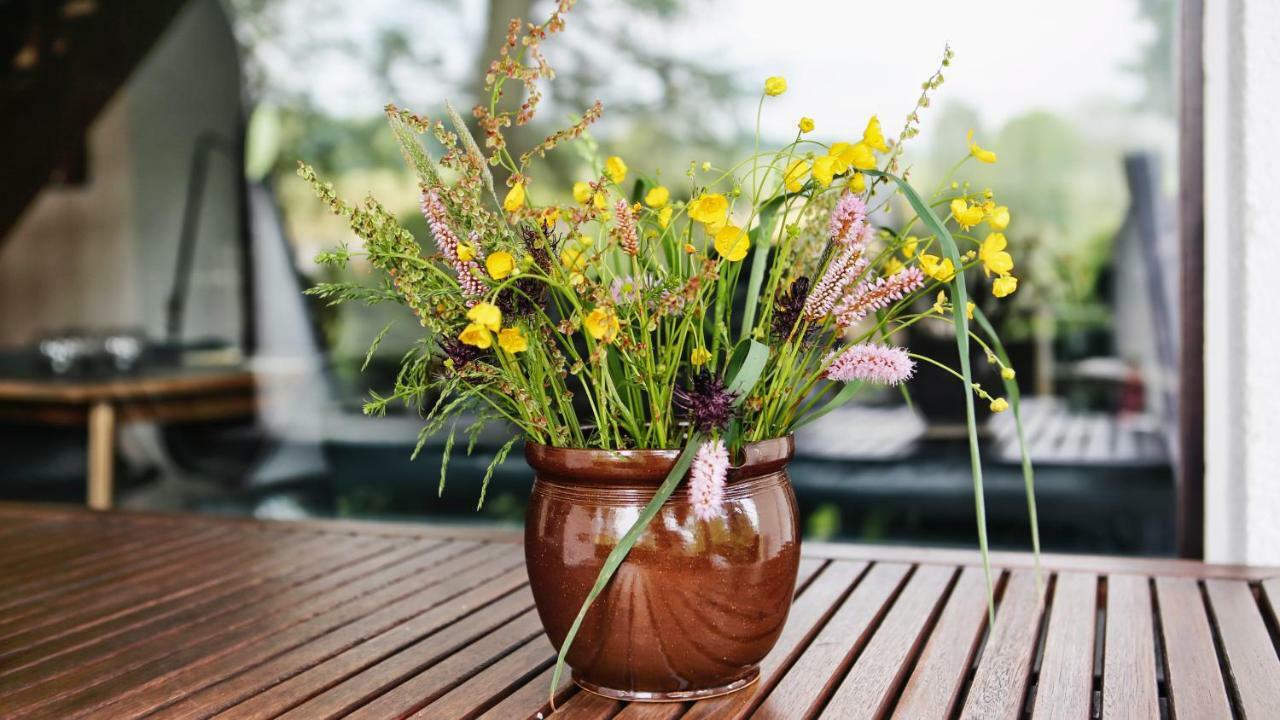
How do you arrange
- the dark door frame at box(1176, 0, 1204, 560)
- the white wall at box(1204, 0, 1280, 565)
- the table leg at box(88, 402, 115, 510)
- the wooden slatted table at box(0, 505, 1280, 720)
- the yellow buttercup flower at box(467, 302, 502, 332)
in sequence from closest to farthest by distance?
the yellow buttercup flower at box(467, 302, 502, 332) → the wooden slatted table at box(0, 505, 1280, 720) → the white wall at box(1204, 0, 1280, 565) → the dark door frame at box(1176, 0, 1204, 560) → the table leg at box(88, 402, 115, 510)

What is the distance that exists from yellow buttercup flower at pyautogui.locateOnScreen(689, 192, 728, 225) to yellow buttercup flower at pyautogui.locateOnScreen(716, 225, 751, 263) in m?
0.02

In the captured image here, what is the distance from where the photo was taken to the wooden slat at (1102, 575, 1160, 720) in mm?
910

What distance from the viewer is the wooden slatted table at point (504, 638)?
93 centimetres

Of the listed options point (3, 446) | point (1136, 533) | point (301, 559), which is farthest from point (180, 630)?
point (3, 446)

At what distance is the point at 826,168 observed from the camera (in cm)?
79

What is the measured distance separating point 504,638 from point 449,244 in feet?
1.49

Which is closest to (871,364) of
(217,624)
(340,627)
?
(340,627)

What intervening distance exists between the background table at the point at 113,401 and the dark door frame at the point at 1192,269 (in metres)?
3.26

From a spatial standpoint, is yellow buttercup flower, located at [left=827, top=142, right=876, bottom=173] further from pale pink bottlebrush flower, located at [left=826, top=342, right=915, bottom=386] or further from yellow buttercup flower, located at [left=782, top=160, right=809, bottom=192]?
pale pink bottlebrush flower, located at [left=826, top=342, right=915, bottom=386]

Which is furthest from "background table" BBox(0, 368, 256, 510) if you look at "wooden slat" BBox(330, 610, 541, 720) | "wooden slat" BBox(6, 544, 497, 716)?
"wooden slat" BBox(330, 610, 541, 720)

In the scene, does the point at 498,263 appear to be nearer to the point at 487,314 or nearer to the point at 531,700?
the point at 487,314

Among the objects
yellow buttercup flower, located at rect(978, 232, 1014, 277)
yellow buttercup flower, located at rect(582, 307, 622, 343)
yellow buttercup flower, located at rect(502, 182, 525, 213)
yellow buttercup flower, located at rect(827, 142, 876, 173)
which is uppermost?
yellow buttercup flower, located at rect(827, 142, 876, 173)

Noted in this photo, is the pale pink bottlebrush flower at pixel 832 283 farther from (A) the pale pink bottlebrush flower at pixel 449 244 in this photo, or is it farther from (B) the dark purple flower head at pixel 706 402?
(A) the pale pink bottlebrush flower at pixel 449 244

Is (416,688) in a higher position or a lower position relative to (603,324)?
lower
